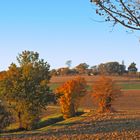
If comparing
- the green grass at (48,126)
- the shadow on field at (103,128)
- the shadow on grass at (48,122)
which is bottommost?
the shadow on grass at (48,122)

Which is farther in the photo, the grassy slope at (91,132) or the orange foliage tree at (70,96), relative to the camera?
the orange foliage tree at (70,96)

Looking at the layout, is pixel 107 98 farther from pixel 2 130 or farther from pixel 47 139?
pixel 47 139

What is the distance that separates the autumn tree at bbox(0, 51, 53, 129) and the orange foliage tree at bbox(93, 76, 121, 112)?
1277 cm

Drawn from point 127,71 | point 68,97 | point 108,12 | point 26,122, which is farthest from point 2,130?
point 127,71

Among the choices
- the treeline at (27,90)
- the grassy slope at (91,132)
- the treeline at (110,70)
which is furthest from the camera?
the treeline at (110,70)

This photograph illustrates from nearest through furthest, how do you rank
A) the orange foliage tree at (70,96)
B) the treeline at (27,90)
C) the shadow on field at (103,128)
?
the shadow on field at (103,128) < the treeline at (27,90) < the orange foliage tree at (70,96)

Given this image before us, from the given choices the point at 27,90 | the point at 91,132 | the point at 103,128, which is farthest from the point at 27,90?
the point at 91,132

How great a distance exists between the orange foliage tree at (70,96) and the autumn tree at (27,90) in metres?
9.72

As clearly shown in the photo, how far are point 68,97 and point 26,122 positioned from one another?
16.8m

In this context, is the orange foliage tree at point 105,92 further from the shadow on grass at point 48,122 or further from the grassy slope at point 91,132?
the grassy slope at point 91,132

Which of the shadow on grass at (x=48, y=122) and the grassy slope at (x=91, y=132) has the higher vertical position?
the grassy slope at (x=91, y=132)

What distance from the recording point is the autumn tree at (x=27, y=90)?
61.8 m

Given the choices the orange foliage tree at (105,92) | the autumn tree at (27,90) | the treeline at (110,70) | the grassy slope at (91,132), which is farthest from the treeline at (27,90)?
the treeline at (110,70)

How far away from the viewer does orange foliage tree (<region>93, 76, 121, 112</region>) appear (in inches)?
2918
